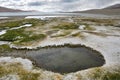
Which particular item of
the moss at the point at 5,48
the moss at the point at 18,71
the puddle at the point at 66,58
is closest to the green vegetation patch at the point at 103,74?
the puddle at the point at 66,58

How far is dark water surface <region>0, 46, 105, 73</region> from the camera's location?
38219 mm

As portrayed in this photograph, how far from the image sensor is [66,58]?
145 ft

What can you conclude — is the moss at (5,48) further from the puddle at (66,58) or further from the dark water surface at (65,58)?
the puddle at (66,58)

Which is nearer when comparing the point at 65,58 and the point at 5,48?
the point at 65,58

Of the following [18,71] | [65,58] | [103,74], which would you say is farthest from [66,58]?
Answer: [103,74]

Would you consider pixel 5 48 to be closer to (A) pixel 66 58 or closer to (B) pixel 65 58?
(B) pixel 65 58

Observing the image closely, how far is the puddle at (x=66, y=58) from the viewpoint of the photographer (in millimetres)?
38112

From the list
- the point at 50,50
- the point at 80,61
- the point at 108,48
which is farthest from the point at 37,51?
the point at 108,48

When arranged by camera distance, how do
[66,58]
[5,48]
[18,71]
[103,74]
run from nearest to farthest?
[103,74]
[18,71]
[66,58]
[5,48]

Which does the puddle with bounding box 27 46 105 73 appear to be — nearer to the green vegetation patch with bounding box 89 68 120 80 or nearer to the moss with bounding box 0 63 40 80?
the green vegetation patch with bounding box 89 68 120 80

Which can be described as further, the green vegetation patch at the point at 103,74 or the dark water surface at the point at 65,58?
the dark water surface at the point at 65,58

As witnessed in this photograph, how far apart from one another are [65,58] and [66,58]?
0.23 meters

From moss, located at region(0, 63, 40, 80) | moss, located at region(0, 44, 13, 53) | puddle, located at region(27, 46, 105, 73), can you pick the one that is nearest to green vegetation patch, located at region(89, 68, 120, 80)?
puddle, located at region(27, 46, 105, 73)

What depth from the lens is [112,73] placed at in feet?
110
